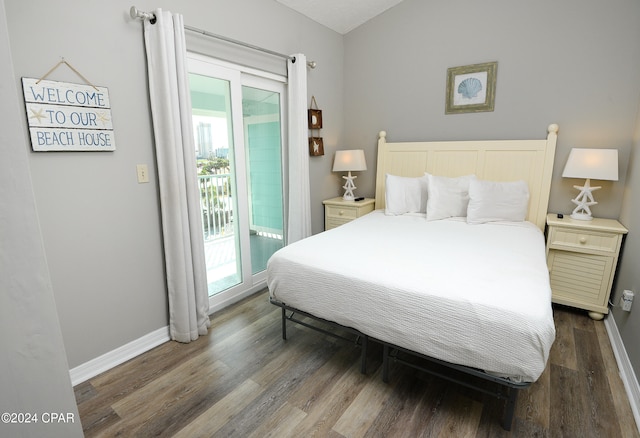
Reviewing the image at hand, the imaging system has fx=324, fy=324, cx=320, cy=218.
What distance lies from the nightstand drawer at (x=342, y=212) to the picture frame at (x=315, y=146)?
2.09 feet

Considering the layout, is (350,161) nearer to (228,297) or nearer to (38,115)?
(228,297)

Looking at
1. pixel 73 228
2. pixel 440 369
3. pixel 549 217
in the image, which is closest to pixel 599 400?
pixel 440 369

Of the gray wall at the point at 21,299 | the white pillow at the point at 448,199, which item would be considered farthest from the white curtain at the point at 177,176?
the white pillow at the point at 448,199

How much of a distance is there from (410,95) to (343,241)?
211 centimetres

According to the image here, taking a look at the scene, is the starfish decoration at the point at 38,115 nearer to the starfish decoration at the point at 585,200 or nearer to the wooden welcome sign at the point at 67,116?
the wooden welcome sign at the point at 67,116

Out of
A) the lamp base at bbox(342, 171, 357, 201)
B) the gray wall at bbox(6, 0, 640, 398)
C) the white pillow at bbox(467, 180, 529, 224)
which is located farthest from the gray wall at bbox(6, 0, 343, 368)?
Result: the white pillow at bbox(467, 180, 529, 224)

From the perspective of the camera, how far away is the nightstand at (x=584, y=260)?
250 cm

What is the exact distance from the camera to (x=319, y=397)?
1.82 m

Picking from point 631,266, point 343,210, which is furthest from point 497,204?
point 343,210

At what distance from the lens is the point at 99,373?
202 centimetres

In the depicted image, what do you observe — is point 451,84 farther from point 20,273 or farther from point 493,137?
point 20,273

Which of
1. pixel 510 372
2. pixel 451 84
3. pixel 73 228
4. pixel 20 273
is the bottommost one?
pixel 510 372

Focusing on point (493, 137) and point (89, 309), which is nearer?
point (89, 309)

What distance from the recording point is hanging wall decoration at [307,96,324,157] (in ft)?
11.5
